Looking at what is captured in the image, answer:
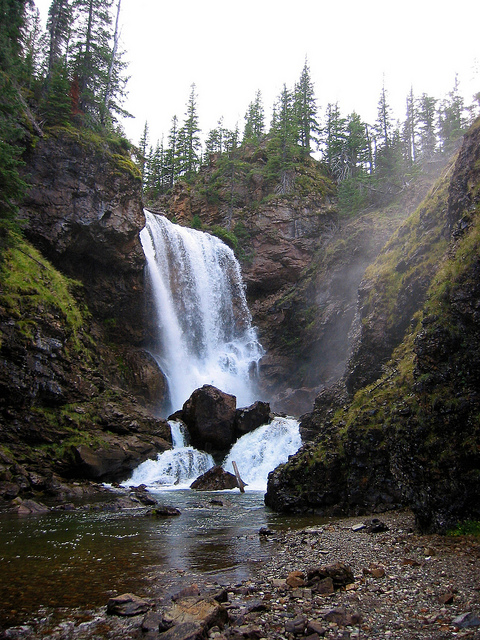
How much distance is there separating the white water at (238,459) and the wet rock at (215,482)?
99 cm

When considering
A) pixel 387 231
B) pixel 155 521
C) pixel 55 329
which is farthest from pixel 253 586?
pixel 387 231

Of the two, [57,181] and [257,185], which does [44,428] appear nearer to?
[57,181]

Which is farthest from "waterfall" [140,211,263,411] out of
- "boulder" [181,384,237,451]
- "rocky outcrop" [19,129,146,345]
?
"boulder" [181,384,237,451]

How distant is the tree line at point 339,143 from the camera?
45.8 m

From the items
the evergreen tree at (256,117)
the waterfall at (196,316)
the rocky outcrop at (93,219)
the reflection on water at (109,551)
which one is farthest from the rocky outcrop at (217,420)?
the evergreen tree at (256,117)

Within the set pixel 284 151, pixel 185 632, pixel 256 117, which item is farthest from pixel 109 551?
pixel 256 117

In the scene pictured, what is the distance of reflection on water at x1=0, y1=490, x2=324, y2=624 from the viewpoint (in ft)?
22.2

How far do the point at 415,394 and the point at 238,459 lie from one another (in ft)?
55.4

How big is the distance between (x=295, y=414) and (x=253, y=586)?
28423 mm

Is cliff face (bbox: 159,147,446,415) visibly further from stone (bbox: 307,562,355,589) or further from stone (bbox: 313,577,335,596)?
stone (bbox: 313,577,335,596)

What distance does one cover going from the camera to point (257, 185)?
51.1 meters

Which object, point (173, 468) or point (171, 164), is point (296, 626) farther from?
point (171, 164)

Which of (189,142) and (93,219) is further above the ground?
(189,142)

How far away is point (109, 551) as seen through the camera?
9.30 meters
